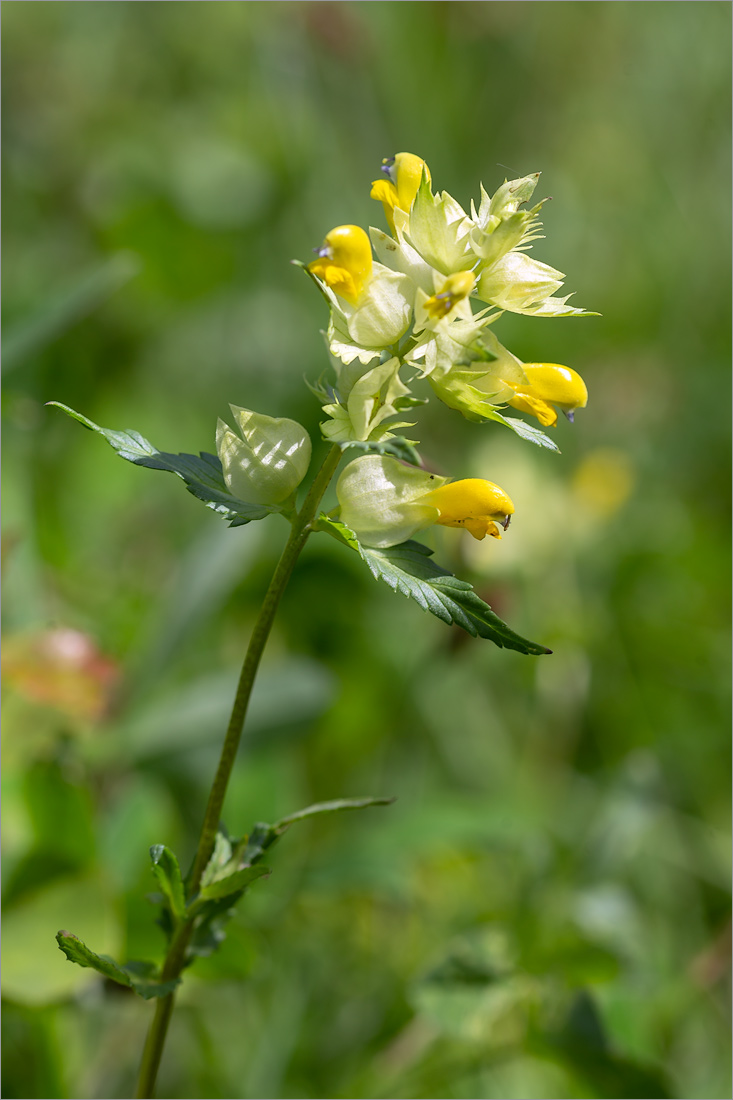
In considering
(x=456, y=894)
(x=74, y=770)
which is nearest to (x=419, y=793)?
(x=456, y=894)

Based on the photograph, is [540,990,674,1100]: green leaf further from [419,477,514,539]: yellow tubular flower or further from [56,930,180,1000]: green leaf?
[419,477,514,539]: yellow tubular flower

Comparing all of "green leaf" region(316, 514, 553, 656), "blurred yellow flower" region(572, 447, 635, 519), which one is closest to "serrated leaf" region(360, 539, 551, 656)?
"green leaf" region(316, 514, 553, 656)

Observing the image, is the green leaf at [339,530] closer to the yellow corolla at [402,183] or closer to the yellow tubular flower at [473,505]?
the yellow tubular flower at [473,505]

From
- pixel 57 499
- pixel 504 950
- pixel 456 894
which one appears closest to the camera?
pixel 504 950

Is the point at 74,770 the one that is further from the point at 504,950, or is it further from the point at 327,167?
the point at 327,167

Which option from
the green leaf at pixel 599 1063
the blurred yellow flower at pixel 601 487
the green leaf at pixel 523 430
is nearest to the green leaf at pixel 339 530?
the green leaf at pixel 523 430

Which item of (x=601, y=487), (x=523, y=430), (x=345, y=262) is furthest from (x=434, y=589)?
(x=601, y=487)
